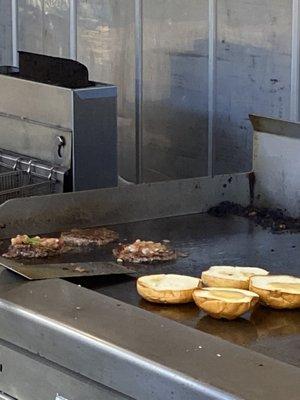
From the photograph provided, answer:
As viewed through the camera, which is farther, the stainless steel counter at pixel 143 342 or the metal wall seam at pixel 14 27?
the metal wall seam at pixel 14 27

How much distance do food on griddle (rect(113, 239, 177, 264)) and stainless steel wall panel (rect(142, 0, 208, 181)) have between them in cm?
192

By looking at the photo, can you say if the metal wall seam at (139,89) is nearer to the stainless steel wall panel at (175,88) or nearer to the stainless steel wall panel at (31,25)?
the stainless steel wall panel at (175,88)

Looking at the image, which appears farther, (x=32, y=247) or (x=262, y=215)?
(x=262, y=215)

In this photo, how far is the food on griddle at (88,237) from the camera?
237cm

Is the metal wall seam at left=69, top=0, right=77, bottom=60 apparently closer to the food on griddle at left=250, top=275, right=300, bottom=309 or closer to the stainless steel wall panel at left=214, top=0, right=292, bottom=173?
the stainless steel wall panel at left=214, top=0, right=292, bottom=173

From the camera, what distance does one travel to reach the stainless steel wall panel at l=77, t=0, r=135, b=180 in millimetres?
4516

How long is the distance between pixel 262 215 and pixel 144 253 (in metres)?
0.51

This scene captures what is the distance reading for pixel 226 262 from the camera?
89.2 inches

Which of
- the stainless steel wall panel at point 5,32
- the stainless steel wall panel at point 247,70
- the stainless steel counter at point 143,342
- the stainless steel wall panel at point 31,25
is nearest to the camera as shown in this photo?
the stainless steel counter at point 143,342

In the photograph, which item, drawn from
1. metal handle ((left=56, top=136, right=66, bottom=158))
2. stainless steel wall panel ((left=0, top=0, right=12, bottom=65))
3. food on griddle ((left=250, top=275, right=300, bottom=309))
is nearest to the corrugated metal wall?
stainless steel wall panel ((left=0, top=0, right=12, bottom=65))

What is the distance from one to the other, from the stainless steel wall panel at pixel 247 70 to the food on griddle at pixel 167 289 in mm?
1890

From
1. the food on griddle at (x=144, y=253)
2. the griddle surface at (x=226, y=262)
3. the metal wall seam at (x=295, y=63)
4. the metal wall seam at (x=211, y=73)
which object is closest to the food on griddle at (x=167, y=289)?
the griddle surface at (x=226, y=262)

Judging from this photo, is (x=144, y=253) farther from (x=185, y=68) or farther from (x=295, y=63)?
(x=185, y=68)

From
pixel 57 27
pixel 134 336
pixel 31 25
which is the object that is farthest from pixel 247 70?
pixel 134 336
